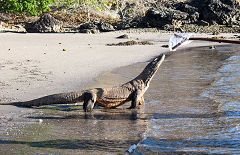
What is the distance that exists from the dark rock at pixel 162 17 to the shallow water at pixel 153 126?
24937mm

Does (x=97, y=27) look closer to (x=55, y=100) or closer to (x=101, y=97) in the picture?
(x=101, y=97)

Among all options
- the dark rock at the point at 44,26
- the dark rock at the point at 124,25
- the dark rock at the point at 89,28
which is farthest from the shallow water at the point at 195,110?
the dark rock at the point at 124,25

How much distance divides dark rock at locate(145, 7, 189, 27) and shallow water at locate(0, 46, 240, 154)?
982 inches

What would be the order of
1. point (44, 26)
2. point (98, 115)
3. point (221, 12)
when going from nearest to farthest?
1. point (98, 115)
2. point (44, 26)
3. point (221, 12)

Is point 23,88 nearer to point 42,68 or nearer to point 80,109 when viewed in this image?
point 80,109

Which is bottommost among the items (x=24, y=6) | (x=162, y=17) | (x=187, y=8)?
(x=162, y=17)

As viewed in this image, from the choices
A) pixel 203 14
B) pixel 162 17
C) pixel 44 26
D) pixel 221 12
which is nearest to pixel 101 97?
pixel 44 26

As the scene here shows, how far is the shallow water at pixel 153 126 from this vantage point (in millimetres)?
7992

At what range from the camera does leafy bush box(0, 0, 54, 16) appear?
41938 mm

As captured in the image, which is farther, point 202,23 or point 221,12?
point 221,12

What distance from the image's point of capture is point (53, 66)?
694 inches

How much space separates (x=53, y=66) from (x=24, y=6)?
83.6 ft

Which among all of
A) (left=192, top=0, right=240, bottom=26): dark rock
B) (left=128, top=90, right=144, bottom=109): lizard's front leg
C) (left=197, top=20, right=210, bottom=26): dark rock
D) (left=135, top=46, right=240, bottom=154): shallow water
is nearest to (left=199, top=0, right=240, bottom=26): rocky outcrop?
(left=192, top=0, right=240, bottom=26): dark rock

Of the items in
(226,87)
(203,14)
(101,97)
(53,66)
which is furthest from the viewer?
(203,14)
